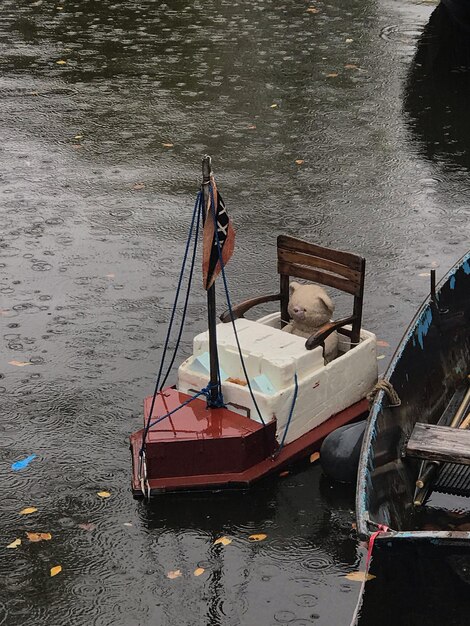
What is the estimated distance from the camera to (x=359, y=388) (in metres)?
8.48

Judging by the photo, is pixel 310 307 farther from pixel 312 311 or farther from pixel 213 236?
pixel 213 236

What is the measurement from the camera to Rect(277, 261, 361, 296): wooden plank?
838cm

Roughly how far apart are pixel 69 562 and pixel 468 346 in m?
3.74

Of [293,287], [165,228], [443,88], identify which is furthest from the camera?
[443,88]

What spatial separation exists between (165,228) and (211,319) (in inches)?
208

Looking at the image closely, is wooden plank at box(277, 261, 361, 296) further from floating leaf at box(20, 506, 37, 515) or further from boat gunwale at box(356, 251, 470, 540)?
floating leaf at box(20, 506, 37, 515)

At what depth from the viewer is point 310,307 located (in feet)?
27.7

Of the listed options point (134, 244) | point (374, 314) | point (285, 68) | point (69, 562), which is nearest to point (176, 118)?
point (285, 68)

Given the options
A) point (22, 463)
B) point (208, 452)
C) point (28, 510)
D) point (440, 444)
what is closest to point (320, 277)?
point (208, 452)

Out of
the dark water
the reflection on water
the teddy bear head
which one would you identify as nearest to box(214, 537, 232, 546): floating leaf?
the dark water

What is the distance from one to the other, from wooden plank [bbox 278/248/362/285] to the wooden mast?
1.24 meters

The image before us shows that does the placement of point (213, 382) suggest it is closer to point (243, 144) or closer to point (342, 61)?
point (243, 144)

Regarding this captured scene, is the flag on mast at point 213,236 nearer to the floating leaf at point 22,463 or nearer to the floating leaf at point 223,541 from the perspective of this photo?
the floating leaf at point 223,541

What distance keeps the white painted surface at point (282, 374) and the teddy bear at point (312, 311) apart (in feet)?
0.43
